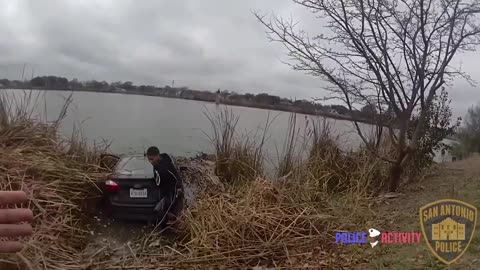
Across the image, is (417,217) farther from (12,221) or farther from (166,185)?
(12,221)

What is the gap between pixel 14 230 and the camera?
13.1 ft

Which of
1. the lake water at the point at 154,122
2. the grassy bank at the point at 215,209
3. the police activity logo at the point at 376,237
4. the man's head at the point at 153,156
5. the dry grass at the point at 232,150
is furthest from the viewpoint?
the lake water at the point at 154,122

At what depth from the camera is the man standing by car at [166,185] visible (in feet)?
23.0

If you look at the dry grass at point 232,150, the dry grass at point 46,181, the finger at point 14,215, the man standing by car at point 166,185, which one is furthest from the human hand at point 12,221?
the dry grass at point 232,150

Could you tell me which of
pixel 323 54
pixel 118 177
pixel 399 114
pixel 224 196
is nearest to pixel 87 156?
pixel 118 177

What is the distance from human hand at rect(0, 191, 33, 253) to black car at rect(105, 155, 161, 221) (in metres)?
2.80

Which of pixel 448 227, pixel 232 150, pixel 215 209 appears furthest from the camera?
pixel 232 150

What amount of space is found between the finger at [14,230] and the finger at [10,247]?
9 centimetres

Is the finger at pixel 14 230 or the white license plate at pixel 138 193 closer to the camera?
the finger at pixel 14 230

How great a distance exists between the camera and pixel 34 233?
4996 mm

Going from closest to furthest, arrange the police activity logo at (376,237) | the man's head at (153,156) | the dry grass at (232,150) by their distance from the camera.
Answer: the police activity logo at (376,237)
the man's head at (153,156)
the dry grass at (232,150)

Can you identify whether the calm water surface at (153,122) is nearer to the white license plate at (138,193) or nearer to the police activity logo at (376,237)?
the white license plate at (138,193)

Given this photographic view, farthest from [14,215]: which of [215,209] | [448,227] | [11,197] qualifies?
[448,227]

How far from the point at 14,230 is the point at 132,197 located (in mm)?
2956
